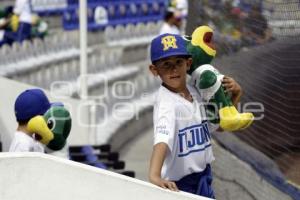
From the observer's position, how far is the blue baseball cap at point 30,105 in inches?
201

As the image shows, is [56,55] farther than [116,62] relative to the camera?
No

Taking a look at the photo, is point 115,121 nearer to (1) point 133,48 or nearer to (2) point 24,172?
(1) point 133,48

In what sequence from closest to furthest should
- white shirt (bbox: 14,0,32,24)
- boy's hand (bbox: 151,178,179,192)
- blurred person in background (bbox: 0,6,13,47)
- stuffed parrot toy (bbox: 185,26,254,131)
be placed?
boy's hand (bbox: 151,178,179,192)
stuffed parrot toy (bbox: 185,26,254,131)
blurred person in background (bbox: 0,6,13,47)
white shirt (bbox: 14,0,32,24)

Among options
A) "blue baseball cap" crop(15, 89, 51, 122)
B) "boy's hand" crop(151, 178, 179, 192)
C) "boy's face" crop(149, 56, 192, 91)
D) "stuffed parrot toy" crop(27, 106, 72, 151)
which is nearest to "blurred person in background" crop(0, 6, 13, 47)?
"stuffed parrot toy" crop(27, 106, 72, 151)

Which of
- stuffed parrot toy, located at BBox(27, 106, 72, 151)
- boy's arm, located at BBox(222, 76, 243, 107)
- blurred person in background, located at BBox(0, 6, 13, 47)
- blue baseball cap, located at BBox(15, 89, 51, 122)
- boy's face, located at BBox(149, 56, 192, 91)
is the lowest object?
blurred person in background, located at BBox(0, 6, 13, 47)

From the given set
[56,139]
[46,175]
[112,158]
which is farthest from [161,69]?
[112,158]

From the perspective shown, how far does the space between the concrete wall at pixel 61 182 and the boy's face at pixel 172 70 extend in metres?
0.56

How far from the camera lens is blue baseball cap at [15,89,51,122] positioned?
511 centimetres

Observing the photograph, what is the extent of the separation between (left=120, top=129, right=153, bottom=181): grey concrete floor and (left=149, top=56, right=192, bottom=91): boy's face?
4806 millimetres

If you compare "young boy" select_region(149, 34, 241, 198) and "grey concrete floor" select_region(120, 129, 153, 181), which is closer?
"young boy" select_region(149, 34, 241, 198)

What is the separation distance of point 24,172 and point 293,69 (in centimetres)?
232

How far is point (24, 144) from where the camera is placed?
4.99 meters

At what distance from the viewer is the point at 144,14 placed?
19.8 meters

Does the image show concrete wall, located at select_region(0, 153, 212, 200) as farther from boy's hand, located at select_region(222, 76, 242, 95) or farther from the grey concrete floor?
the grey concrete floor
